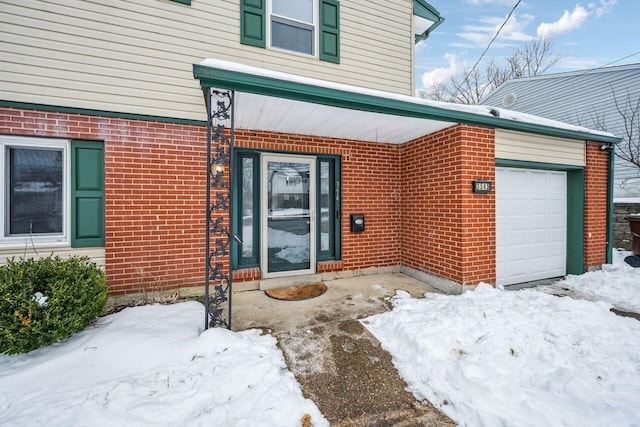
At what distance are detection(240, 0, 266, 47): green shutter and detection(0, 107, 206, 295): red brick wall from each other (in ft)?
6.04

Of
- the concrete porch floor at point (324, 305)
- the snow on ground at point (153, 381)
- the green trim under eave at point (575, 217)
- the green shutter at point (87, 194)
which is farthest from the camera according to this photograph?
the green trim under eave at point (575, 217)

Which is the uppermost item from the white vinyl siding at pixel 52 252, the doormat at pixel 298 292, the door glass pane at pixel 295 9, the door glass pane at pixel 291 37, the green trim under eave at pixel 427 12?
the green trim under eave at pixel 427 12

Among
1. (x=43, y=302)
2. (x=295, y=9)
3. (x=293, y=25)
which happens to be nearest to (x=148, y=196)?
(x=43, y=302)

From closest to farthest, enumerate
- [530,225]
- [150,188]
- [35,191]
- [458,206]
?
[35,191], [150,188], [458,206], [530,225]

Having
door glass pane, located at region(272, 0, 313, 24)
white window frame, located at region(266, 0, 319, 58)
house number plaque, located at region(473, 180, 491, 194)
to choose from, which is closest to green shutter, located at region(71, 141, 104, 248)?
white window frame, located at region(266, 0, 319, 58)

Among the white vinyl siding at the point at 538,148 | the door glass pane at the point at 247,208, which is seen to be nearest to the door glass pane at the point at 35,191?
the door glass pane at the point at 247,208

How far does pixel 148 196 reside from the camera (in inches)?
156

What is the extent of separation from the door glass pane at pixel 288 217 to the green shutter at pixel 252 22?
2129 millimetres

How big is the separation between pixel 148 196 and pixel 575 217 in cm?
764

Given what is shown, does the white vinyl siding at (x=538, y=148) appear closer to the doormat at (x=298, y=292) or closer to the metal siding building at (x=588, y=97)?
the doormat at (x=298, y=292)

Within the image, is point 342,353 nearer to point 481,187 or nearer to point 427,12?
point 481,187

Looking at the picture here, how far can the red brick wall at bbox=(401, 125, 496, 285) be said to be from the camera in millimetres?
4238

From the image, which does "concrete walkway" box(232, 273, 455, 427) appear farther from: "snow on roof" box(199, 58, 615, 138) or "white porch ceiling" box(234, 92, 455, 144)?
"snow on roof" box(199, 58, 615, 138)

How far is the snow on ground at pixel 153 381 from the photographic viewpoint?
6.19ft
